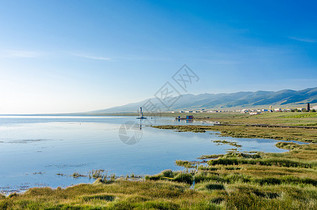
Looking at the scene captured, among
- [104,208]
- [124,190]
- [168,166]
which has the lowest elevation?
[168,166]

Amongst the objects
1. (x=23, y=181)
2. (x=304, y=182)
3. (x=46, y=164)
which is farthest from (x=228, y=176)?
(x=46, y=164)

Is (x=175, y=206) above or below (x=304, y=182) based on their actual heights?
above

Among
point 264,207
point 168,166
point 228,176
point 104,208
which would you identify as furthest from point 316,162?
point 104,208

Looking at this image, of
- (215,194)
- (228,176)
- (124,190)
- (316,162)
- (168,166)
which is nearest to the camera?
(215,194)

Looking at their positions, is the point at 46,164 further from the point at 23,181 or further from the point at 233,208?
the point at 233,208

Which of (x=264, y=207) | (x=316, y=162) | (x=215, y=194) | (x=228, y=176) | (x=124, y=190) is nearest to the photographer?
(x=264, y=207)

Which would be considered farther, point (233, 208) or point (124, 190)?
point (124, 190)

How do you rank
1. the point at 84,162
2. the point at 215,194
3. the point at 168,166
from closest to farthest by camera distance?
the point at 215,194 < the point at 168,166 < the point at 84,162

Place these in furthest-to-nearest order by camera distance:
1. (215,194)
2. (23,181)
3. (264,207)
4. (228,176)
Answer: (23,181)
(228,176)
(215,194)
(264,207)

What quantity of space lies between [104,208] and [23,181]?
43.8 feet

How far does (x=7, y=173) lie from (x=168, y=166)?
16416mm

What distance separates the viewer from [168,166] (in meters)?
24.3

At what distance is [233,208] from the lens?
30.1ft

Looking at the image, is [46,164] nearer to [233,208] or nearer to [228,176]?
[228,176]
